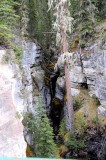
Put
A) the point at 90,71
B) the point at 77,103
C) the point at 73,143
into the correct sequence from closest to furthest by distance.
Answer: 1. the point at 73,143
2. the point at 90,71
3. the point at 77,103

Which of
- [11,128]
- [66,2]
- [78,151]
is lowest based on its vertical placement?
[78,151]

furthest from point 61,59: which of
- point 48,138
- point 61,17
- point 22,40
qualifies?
point 48,138

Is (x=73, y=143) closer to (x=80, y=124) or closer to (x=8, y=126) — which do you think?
(x=80, y=124)

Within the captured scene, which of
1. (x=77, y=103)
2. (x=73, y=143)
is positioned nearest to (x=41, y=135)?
(x=73, y=143)

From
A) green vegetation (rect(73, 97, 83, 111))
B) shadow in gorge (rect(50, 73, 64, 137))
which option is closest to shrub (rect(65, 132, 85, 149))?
green vegetation (rect(73, 97, 83, 111))

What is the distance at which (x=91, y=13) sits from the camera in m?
22.2

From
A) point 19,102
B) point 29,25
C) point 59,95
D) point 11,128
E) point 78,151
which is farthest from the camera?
point 29,25

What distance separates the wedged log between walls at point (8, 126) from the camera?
480 inches

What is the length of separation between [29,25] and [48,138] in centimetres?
1247

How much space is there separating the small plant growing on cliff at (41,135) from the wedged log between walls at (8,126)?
362cm

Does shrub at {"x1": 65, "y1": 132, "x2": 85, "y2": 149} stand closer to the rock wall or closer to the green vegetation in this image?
the rock wall

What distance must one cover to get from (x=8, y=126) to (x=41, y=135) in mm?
4709

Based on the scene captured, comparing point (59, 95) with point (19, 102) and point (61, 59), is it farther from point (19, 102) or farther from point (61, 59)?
point (19, 102)

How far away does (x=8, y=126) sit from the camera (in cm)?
1259
